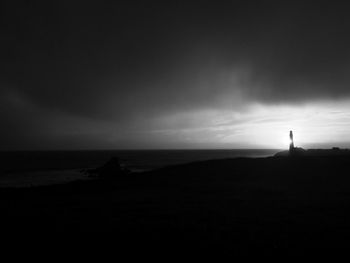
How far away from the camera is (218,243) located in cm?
1014

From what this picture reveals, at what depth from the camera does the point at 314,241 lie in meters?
10.3

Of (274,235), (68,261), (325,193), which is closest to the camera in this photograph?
(68,261)

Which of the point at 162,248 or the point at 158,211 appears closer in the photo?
the point at 162,248

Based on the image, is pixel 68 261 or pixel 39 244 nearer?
pixel 68 261

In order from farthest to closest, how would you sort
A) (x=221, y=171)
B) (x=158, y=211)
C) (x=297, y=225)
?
1. (x=221, y=171)
2. (x=158, y=211)
3. (x=297, y=225)

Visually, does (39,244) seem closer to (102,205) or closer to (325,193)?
(102,205)

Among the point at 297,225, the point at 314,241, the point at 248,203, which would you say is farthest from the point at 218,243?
the point at 248,203

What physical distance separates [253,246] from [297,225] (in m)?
3.86

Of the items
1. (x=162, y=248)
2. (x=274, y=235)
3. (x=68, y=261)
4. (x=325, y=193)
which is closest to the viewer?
(x=68, y=261)

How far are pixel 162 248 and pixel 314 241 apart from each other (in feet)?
18.8

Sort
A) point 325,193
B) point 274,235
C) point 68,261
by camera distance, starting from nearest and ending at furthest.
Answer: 1. point 68,261
2. point 274,235
3. point 325,193

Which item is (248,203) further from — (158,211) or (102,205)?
(102,205)

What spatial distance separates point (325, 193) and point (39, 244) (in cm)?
1953

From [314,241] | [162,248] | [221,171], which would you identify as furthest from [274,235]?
[221,171]
